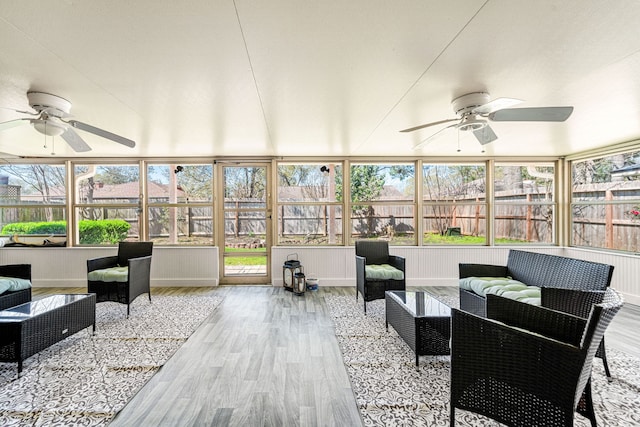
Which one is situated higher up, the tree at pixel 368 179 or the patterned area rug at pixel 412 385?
the tree at pixel 368 179

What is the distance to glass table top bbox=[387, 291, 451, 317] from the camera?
250 cm

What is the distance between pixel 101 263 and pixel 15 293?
86 centimetres

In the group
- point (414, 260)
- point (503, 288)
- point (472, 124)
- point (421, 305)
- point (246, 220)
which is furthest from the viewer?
point (246, 220)

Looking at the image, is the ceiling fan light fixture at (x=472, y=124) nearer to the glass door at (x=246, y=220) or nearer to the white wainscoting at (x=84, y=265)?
the glass door at (x=246, y=220)

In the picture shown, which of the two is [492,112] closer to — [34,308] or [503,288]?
[503,288]

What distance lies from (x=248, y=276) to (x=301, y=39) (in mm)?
4467

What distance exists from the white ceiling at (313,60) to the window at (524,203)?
193 cm

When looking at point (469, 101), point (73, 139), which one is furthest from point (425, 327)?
point (73, 139)

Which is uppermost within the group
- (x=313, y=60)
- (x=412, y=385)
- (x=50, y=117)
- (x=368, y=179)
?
(x=313, y=60)

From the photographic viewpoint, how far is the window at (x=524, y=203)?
5.32 metres

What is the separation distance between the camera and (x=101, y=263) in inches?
153

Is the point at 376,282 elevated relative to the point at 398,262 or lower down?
lower down

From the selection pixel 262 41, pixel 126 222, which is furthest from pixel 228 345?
pixel 126 222

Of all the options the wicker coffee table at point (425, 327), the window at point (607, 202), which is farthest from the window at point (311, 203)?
the window at point (607, 202)
